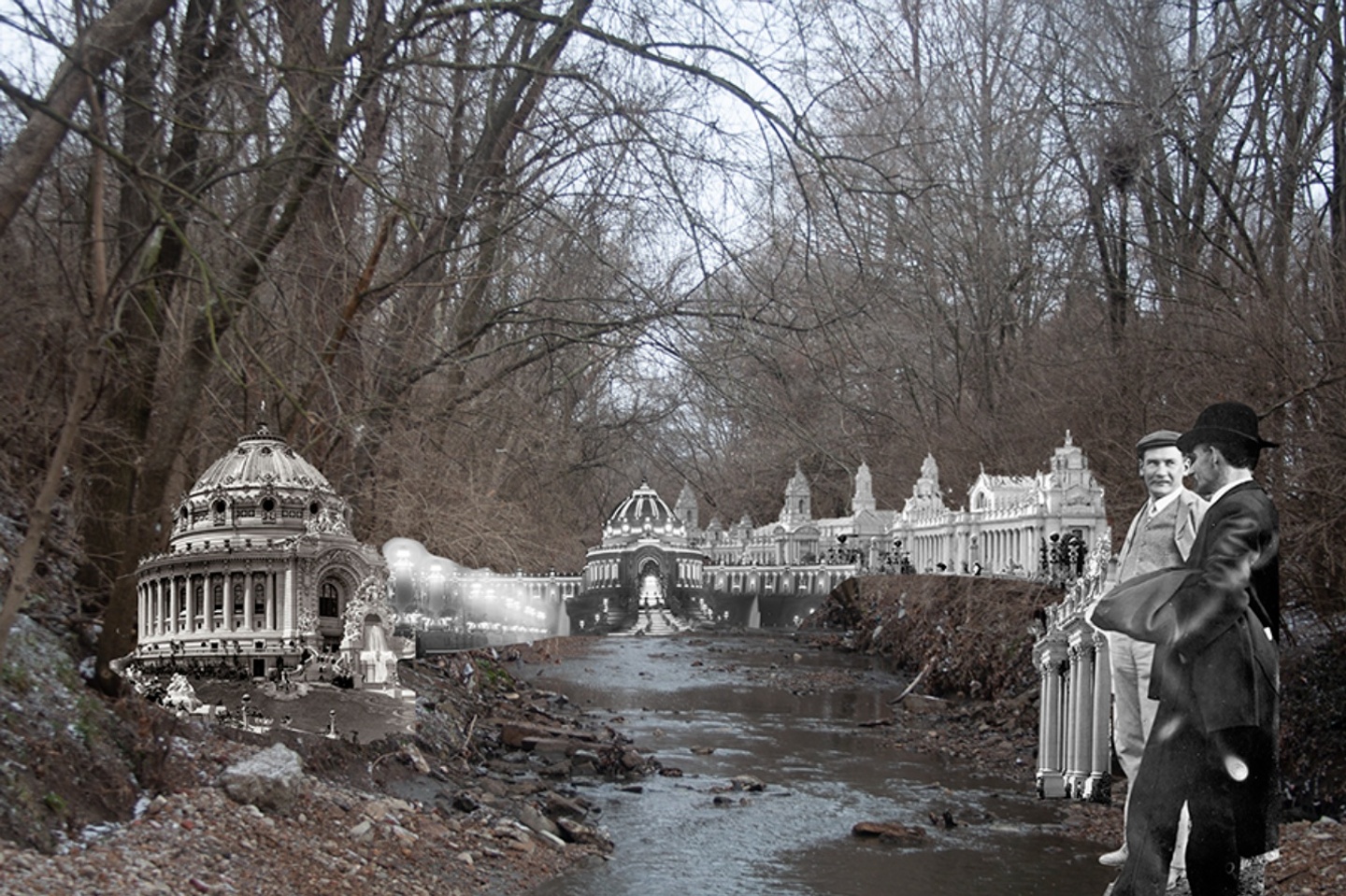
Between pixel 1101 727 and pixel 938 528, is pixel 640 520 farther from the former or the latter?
pixel 1101 727

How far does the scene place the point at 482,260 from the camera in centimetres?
1783

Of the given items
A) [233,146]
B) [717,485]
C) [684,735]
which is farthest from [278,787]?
[717,485]

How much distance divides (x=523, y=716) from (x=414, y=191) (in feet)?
32.2

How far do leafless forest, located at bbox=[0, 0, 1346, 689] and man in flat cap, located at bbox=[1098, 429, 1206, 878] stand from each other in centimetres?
265

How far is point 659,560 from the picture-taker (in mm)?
52844

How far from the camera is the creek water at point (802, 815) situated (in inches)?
528

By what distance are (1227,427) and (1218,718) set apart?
4.89 feet

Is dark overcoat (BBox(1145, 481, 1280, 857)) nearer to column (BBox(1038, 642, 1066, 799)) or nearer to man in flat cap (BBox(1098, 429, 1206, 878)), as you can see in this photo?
man in flat cap (BBox(1098, 429, 1206, 878))

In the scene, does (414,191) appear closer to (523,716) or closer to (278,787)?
(278,787)

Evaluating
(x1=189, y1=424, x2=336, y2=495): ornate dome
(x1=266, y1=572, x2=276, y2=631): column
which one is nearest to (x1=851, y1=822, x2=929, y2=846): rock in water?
(x1=266, y1=572, x2=276, y2=631): column

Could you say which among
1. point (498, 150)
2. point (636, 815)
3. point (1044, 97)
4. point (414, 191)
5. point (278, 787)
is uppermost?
point (1044, 97)

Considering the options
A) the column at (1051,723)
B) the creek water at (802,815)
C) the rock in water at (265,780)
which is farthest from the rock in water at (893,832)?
the rock in water at (265,780)

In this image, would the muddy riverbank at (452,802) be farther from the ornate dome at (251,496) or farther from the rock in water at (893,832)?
the ornate dome at (251,496)

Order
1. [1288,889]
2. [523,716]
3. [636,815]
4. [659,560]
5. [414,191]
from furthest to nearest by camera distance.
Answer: [659,560] < [523,716] < [636,815] < [414,191] < [1288,889]
